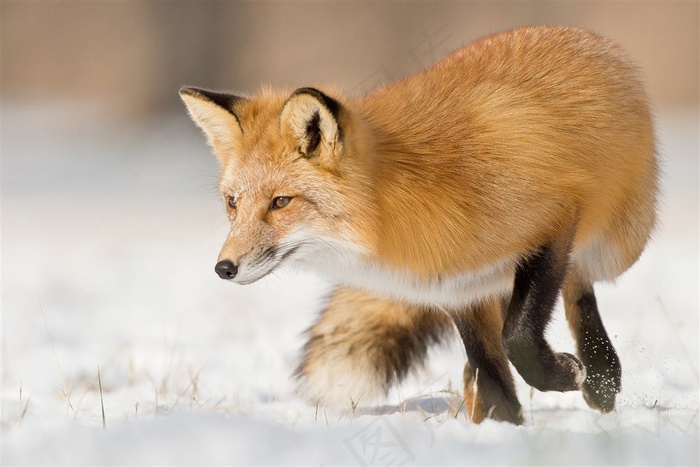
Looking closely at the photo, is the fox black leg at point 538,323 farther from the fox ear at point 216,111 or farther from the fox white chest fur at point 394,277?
the fox ear at point 216,111

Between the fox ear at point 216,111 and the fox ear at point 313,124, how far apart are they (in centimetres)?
34

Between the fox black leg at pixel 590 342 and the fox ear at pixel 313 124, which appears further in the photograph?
the fox black leg at pixel 590 342

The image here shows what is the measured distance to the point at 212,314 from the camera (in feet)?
23.7

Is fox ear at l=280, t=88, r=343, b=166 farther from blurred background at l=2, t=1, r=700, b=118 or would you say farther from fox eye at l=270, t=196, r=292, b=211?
blurred background at l=2, t=1, r=700, b=118

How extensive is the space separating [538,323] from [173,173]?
43.2 feet

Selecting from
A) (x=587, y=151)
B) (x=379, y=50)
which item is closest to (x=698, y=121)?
(x=379, y=50)

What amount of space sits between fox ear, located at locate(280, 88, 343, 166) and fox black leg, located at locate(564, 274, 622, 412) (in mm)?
1763

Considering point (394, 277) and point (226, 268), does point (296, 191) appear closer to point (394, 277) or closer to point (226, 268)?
point (226, 268)

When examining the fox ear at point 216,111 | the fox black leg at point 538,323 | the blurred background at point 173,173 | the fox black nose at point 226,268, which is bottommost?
the blurred background at point 173,173

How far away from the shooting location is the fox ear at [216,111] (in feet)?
12.2

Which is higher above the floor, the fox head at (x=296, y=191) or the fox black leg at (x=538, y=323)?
the fox head at (x=296, y=191)

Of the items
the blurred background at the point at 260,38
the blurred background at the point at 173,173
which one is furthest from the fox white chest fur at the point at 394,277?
the blurred background at the point at 260,38

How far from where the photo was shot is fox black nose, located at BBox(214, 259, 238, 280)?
10.6 ft

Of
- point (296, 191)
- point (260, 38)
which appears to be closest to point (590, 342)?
point (296, 191)
